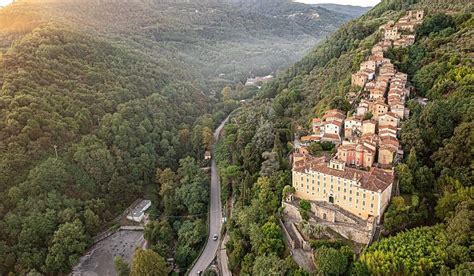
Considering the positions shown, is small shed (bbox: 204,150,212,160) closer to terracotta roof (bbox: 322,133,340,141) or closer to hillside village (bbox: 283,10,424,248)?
hillside village (bbox: 283,10,424,248)

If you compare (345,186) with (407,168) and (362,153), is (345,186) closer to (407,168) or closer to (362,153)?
(362,153)

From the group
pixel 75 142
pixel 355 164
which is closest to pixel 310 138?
pixel 355 164

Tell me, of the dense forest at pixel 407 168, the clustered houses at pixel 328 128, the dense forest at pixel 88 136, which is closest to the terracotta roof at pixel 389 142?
the dense forest at pixel 407 168

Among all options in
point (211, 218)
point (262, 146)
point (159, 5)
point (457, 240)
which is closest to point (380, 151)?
point (457, 240)

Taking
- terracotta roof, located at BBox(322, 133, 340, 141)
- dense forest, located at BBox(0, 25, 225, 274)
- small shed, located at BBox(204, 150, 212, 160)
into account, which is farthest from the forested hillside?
terracotta roof, located at BBox(322, 133, 340, 141)

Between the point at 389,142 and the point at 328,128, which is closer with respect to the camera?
the point at 389,142

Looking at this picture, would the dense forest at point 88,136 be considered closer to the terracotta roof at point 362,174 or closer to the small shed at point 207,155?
the small shed at point 207,155

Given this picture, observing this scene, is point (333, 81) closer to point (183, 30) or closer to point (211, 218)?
point (211, 218)
